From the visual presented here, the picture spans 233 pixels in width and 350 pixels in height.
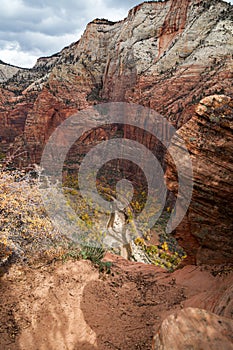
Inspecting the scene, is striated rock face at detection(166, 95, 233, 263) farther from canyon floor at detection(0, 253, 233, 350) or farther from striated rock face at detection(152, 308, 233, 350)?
striated rock face at detection(152, 308, 233, 350)

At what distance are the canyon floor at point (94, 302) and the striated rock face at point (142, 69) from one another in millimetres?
13562

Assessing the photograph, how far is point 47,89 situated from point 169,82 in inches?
609

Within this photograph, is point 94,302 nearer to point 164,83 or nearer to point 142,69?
point 164,83

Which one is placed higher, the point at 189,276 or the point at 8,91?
the point at 8,91

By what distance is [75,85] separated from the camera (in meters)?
28.0

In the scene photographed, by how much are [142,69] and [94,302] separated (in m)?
23.1

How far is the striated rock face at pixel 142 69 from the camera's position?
1789 centimetres

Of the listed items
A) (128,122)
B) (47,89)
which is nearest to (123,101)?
(128,122)

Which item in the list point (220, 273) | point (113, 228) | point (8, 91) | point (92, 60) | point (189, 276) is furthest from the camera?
point (8, 91)

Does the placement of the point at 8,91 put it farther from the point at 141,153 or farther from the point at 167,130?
the point at 167,130

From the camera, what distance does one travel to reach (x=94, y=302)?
5445 millimetres

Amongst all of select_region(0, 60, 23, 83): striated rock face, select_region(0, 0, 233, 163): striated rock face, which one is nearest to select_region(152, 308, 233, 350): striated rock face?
select_region(0, 0, 233, 163): striated rock face

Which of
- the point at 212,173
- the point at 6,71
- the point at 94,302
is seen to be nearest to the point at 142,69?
the point at 212,173

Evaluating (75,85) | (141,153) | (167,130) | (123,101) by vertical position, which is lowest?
(141,153)
